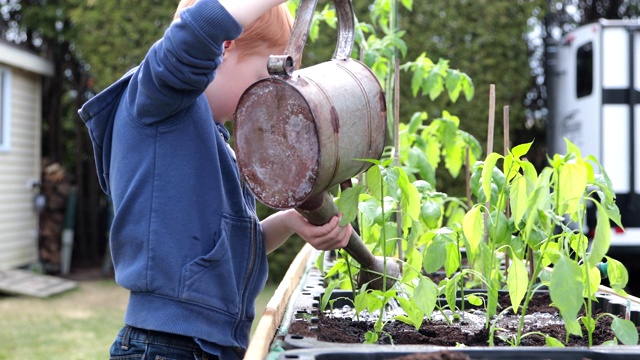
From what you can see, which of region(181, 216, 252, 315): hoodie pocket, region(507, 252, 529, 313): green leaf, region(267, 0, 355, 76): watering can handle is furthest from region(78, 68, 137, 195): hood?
region(507, 252, 529, 313): green leaf

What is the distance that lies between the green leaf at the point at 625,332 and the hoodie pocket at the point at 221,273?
2.36 feet

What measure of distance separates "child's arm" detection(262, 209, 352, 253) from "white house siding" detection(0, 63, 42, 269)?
7676 millimetres

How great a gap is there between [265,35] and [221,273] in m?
0.48

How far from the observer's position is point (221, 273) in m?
1.46

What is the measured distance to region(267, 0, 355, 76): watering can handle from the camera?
1.16 metres

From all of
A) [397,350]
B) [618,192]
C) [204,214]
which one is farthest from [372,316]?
[618,192]

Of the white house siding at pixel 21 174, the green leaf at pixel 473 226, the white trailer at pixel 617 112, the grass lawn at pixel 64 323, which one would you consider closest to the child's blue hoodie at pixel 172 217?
the green leaf at pixel 473 226

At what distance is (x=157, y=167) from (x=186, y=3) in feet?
1.26

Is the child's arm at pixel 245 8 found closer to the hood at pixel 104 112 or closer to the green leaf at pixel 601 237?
the hood at pixel 104 112

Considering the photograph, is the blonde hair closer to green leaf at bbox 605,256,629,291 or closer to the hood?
the hood

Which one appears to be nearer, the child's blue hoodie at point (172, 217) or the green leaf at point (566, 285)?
the green leaf at point (566, 285)

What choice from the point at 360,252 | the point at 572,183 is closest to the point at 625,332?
the point at 572,183

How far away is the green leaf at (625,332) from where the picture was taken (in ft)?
3.99

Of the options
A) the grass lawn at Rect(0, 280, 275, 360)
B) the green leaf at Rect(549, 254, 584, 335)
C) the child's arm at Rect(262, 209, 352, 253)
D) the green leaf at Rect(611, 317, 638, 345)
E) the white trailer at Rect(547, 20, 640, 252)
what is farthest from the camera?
the white trailer at Rect(547, 20, 640, 252)
